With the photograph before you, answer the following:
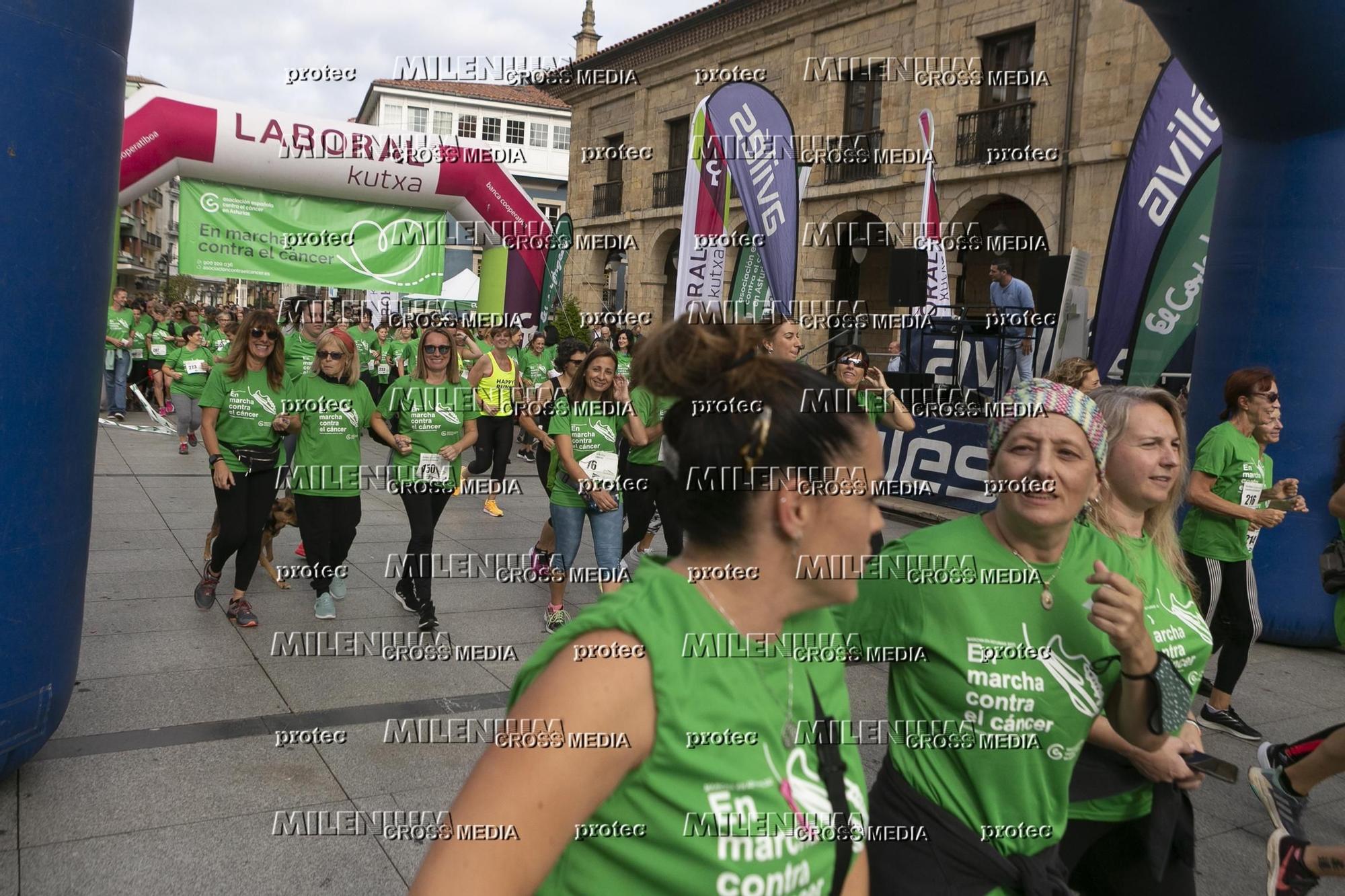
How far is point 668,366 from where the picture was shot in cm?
157

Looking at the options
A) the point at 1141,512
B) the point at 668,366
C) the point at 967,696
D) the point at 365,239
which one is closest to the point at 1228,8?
the point at 1141,512

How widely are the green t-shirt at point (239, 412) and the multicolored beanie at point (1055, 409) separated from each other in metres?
4.88

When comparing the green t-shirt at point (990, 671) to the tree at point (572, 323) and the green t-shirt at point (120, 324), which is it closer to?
the green t-shirt at point (120, 324)

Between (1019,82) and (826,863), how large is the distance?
18.2m

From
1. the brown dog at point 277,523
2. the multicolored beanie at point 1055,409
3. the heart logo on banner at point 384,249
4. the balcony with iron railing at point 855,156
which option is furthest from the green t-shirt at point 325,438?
the balcony with iron railing at point 855,156

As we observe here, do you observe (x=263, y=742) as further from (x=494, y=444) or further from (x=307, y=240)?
(x=494, y=444)

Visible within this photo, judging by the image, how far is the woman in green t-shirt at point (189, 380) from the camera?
12852mm

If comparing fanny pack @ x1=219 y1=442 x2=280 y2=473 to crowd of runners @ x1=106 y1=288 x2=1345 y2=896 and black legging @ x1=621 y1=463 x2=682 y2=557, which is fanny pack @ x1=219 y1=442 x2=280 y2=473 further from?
crowd of runners @ x1=106 y1=288 x2=1345 y2=896

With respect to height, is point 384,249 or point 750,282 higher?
point 384,249

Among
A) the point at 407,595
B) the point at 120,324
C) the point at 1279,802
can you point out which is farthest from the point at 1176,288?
A: the point at 120,324

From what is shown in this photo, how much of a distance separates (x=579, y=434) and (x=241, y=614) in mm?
2262

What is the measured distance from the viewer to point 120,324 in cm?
1659

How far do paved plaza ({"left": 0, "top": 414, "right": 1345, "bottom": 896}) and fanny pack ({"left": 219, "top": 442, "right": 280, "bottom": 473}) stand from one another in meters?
0.94

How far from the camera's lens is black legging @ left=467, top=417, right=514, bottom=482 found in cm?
1146
